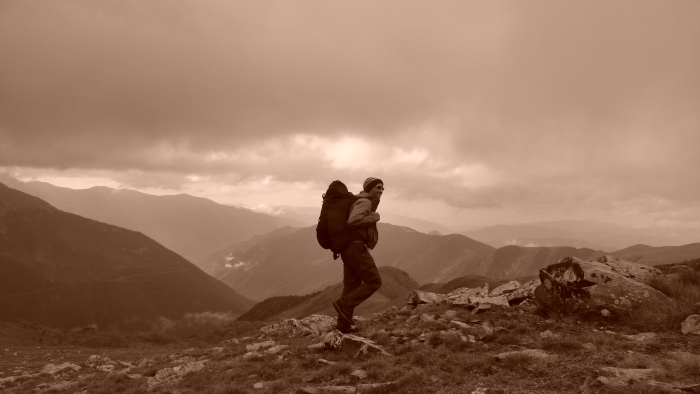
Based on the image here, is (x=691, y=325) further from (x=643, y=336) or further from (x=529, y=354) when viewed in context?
(x=529, y=354)

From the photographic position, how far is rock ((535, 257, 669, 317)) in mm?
Answer: 12461

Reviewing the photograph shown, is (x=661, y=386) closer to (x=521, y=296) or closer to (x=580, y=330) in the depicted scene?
(x=580, y=330)

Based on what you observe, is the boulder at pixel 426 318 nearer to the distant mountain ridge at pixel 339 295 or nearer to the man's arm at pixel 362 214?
the man's arm at pixel 362 214

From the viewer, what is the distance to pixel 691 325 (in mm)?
10500

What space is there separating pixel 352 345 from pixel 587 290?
312 inches

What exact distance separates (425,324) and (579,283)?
522 centimetres

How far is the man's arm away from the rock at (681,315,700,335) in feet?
28.0

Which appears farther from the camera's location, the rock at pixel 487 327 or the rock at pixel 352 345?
the rock at pixel 487 327

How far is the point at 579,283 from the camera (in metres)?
13.2

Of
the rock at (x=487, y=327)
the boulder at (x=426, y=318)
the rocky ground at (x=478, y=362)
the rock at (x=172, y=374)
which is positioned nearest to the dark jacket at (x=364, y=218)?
the rocky ground at (x=478, y=362)

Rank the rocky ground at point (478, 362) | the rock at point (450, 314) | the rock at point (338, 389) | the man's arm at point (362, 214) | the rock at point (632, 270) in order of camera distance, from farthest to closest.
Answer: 1. the rock at point (450, 314)
2. the rock at point (632, 270)
3. the man's arm at point (362, 214)
4. the rock at point (338, 389)
5. the rocky ground at point (478, 362)

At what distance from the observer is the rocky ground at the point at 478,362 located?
777cm

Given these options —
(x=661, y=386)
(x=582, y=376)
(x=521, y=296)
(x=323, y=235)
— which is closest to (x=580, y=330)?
(x=582, y=376)

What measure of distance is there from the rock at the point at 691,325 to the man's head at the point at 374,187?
8740 mm
